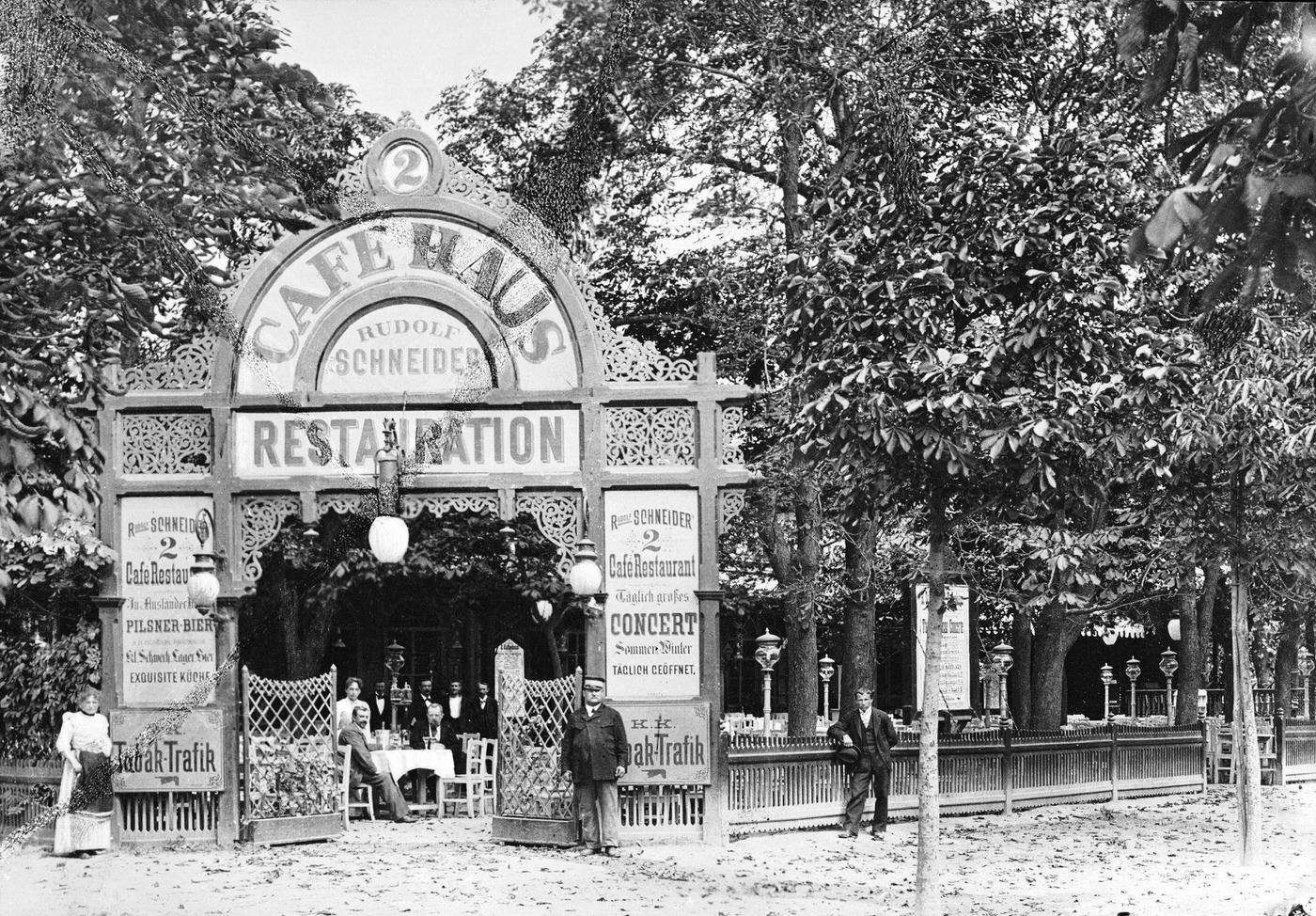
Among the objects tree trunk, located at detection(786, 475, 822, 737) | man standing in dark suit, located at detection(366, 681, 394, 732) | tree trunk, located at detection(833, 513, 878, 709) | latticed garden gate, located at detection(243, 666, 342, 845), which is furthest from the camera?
man standing in dark suit, located at detection(366, 681, 394, 732)

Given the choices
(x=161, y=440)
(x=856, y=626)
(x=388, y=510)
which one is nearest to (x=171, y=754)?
(x=161, y=440)

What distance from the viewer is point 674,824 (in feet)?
51.3

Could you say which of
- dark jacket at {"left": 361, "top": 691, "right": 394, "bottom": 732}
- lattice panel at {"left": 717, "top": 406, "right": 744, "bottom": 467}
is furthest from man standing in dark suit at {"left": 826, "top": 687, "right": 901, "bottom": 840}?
dark jacket at {"left": 361, "top": 691, "right": 394, "bottom": 732}

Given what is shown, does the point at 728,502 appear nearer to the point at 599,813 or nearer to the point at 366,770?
the point at 599,813

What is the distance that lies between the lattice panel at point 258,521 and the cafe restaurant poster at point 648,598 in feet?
9.89

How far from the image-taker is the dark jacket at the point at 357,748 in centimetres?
1812

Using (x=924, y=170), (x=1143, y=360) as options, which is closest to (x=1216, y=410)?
(x=1143, y=360)

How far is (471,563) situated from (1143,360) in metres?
16.5

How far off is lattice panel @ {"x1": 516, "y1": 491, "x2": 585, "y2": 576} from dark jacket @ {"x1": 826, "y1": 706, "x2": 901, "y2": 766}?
4.07m

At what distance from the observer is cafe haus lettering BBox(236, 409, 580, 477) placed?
15445mm

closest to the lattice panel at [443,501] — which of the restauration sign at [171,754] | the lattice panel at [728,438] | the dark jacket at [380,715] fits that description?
the lattice panel at [728,438]

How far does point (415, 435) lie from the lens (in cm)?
1546

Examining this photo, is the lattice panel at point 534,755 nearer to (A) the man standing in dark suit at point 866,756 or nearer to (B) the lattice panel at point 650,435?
(B) the lattice panel at point 650,435

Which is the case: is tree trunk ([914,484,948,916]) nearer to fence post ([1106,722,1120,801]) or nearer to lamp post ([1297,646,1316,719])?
fence post ([1106,722,1120,801])
